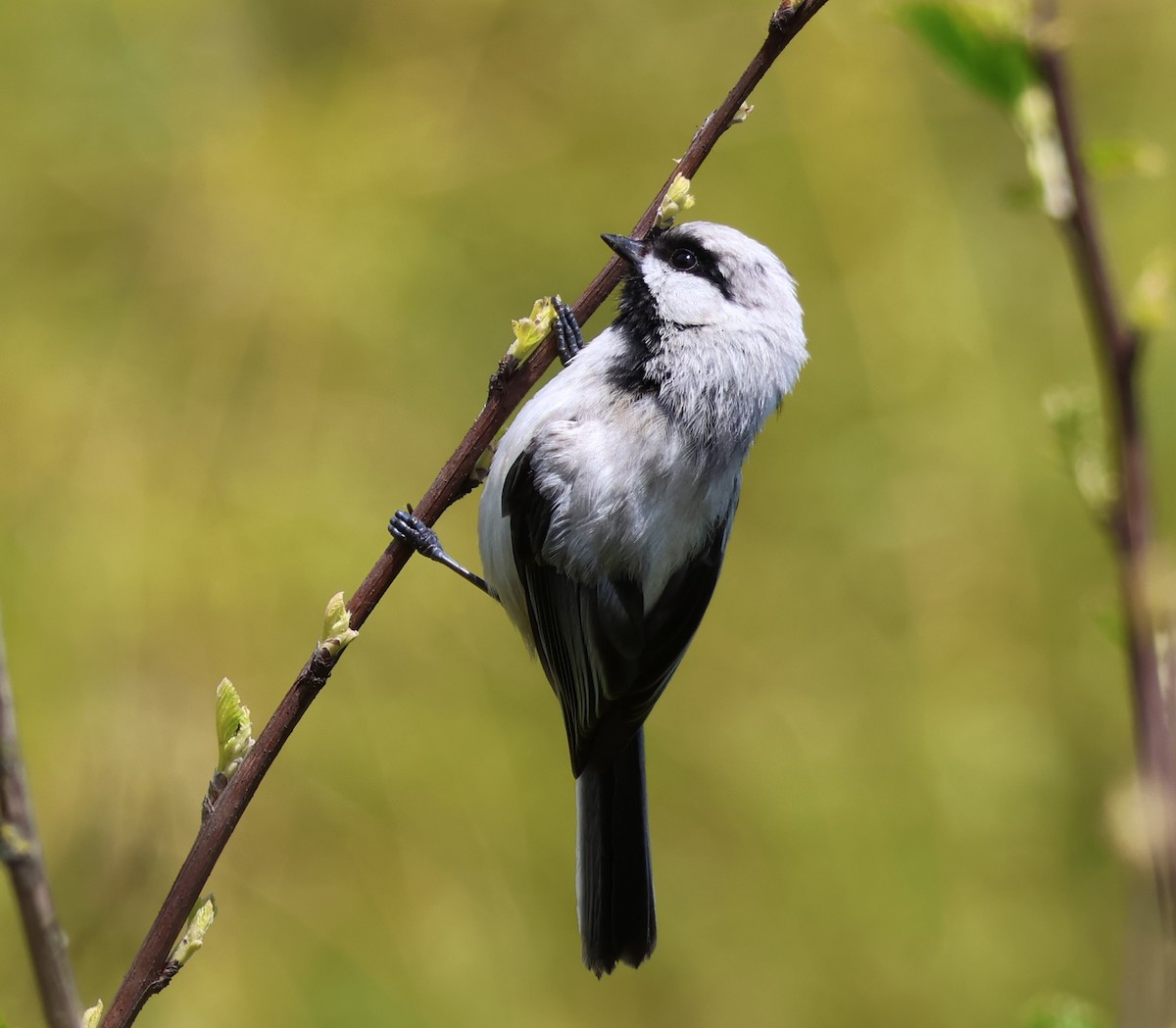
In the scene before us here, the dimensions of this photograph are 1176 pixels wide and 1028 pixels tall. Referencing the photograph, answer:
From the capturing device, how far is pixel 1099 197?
2891mm

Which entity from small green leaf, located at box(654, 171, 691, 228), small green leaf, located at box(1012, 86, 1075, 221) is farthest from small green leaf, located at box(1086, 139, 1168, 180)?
small green leaf, located at box(654, 171, 691, 228)

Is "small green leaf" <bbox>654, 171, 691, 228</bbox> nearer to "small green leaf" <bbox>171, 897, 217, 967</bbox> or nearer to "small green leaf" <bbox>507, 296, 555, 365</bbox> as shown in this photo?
"small green leaf" <bbox>507, 296, 555, 365</bbox>

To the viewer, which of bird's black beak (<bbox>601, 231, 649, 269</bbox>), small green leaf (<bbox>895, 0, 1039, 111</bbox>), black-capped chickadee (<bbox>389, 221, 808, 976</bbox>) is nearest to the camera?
small green leaf (<bbox>895, 0, 1039, 111</bbox>)

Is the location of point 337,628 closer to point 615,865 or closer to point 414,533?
point 414,533

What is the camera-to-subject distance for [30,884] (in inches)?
21.6

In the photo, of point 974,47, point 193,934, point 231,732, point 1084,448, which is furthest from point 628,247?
point 193,934

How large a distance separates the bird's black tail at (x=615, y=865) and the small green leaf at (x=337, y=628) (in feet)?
2.30

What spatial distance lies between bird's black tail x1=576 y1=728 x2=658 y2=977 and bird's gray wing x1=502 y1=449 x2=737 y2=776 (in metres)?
0.05

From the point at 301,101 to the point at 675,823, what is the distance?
1.81 meters

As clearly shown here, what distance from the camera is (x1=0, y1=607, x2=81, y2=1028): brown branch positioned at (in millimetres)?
507

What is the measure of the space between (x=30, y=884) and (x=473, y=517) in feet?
6.63

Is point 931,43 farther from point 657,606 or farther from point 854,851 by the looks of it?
point 854,851

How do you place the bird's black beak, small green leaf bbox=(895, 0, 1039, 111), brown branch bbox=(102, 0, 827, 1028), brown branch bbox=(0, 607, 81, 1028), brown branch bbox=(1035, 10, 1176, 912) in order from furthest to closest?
the bird's black beak → small green leaf bbox=(895, 0, 1039, 111) → brown branch bbox=(102, 0, 827, 1028) → brown branch bbox=(1035, 10, 1176, 912) → brown branch bbox=(0, 607, 81, 1028)

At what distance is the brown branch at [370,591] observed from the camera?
0.74 metres
